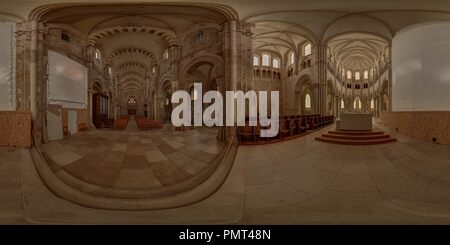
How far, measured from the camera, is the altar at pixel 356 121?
2.20 metres

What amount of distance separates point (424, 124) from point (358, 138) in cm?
77

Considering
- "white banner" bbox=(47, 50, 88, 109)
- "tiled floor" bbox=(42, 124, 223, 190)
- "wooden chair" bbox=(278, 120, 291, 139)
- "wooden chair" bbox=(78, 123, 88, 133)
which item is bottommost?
"tiled floor" bbox=(42, 124, 223, 190)

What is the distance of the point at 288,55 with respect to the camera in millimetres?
2734

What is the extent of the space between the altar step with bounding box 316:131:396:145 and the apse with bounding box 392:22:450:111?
54cm

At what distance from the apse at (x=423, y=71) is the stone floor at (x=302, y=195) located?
2.14 ft

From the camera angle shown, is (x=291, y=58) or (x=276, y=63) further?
(x=291, y=58)

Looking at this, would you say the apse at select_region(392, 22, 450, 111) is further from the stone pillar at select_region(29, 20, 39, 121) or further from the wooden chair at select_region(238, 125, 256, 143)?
the stone pillar at select_region(29, 20, 39, 121)

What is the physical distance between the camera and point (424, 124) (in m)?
2.09

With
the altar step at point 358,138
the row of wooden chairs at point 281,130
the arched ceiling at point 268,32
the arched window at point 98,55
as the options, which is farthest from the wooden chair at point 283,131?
the arched window at point 98,55

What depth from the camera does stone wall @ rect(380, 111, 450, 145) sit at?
6.56 ft

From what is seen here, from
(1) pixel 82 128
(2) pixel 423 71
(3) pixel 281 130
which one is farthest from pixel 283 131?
(1) pixel 82 128

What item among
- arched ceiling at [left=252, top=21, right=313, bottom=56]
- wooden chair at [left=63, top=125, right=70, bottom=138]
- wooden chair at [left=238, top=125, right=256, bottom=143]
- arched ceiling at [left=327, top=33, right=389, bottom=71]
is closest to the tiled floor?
wooden chair at [left=63, top=125, right=70, bottom=138]

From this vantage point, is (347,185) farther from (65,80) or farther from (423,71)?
(65,80)
